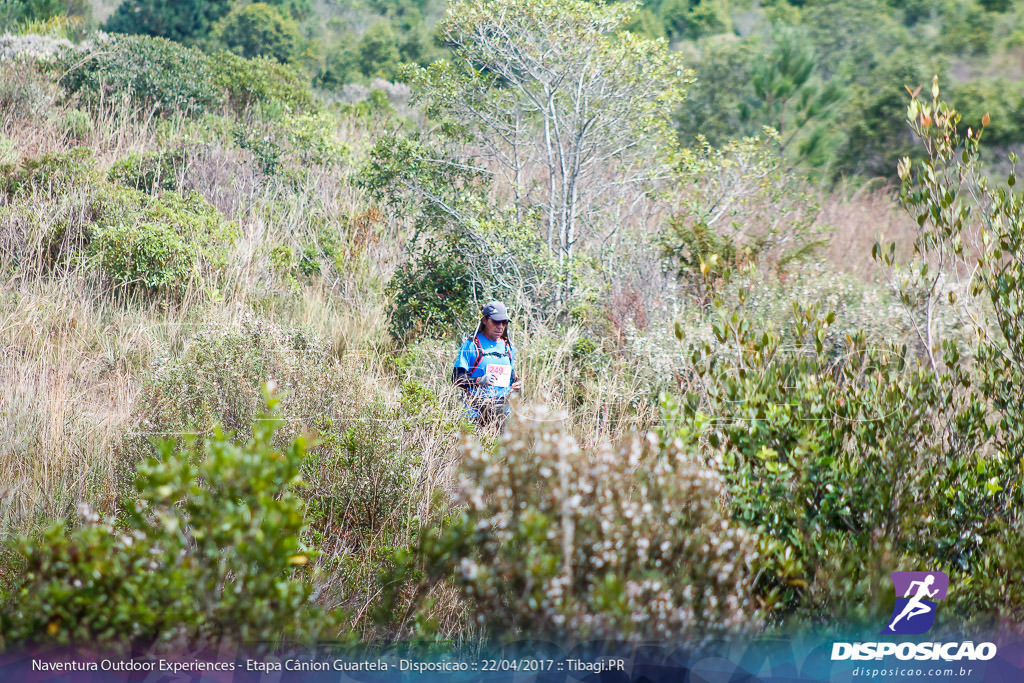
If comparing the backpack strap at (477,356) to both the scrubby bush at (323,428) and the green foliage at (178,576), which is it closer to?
the scrubby bush at (323,428)

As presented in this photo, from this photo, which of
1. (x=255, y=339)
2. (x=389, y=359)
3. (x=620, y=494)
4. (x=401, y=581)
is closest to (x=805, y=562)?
(x=620, y=494)

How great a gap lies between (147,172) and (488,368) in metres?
6.27

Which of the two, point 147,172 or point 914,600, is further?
point 147,172

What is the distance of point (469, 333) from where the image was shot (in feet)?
22.6

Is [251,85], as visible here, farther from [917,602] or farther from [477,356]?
[917,602]

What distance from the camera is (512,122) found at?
8.77 meters

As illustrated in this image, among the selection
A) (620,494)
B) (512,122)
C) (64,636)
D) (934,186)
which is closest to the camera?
(64,636)

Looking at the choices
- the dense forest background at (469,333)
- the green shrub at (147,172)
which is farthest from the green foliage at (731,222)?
the green shrub at (147,172)

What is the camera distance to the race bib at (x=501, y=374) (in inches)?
210

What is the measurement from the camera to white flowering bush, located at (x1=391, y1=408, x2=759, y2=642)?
2172 mm

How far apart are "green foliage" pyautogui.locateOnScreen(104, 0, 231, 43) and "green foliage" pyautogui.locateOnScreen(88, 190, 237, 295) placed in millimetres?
16208

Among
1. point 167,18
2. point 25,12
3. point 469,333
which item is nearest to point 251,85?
point 25,12

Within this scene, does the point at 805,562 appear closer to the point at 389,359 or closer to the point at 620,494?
the point at 620,494

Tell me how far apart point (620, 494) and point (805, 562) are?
2.65 ft
